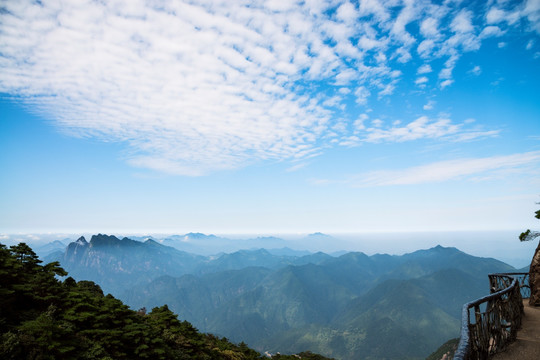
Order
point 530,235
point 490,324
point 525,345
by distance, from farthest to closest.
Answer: point 530,235
point 525,345
point 490,324

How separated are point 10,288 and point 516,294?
71.7 ft

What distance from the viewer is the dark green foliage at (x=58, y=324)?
387 inches

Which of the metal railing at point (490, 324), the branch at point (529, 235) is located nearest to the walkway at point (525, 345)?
the metal railing at point (490, 324)

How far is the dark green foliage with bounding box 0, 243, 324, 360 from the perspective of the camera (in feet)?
32.2

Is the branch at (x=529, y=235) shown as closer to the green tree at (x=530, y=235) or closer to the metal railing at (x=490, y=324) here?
the green tree at (x=530, y=235)

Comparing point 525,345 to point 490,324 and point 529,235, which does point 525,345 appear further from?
point 529,235

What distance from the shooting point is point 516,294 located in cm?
916

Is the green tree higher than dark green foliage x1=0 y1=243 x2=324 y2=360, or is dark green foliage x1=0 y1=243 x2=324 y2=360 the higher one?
the green tree

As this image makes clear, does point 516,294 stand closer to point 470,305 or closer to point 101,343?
point 470,305

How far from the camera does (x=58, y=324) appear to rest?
11609 mm

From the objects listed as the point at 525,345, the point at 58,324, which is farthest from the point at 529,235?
the point at 58,324

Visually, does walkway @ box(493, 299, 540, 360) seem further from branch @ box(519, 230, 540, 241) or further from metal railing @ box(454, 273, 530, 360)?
branch @ box(519, 230, 540, 241)

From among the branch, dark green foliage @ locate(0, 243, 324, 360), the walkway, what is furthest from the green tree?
dark green foliage @ locate(0, 243, 324, 360)

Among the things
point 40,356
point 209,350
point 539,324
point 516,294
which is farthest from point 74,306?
point 539,324
